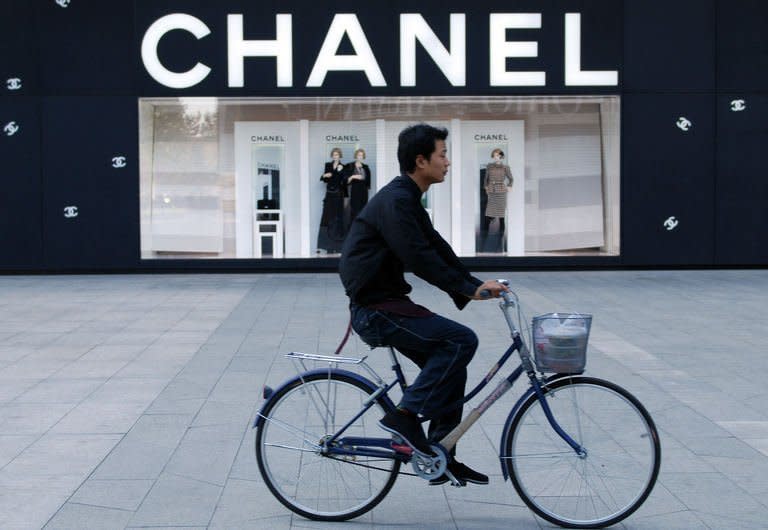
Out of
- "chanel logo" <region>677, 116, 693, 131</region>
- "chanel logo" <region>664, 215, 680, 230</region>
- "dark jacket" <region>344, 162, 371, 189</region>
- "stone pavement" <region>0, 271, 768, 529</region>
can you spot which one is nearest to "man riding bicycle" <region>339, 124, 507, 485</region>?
"stone pavement" <region>0, 271, 768, 529</region>

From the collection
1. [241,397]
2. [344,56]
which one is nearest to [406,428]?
[241,397]

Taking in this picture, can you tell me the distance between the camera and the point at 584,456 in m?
4.86

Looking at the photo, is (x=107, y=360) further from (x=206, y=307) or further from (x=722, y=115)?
(x=722, y=115)

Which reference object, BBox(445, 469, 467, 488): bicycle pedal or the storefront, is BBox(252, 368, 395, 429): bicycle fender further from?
the storefront

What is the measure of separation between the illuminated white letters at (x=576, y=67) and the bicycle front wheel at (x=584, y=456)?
13.6 metres

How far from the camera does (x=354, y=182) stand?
59.0ft

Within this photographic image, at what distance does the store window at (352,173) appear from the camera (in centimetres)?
1798

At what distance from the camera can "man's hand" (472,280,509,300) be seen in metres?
4.63

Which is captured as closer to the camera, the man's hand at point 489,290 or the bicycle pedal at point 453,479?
the man's hand at point 489,290

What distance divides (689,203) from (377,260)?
46.0 feet

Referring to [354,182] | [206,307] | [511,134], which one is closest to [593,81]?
[511,134]

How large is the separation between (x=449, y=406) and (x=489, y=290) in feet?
1.76

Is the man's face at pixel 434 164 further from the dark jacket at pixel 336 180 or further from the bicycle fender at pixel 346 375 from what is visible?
the dark jacket at pixel 336 180

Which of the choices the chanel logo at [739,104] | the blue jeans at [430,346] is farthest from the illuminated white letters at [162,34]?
the blue jeans at [430,346]
